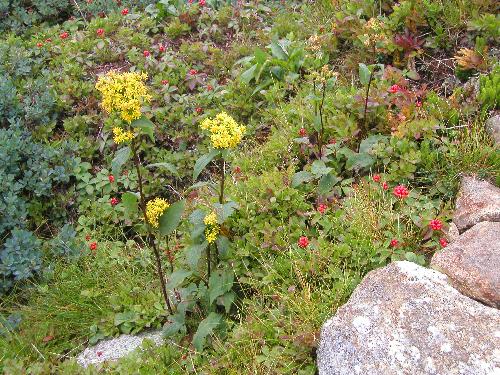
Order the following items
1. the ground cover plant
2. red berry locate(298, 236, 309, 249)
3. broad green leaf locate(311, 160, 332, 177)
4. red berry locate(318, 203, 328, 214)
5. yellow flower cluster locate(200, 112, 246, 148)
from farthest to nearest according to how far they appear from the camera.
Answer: broad green leaf locate(311, 160, 332, 177) → red berry locate(318, 203, 328, 214) → red berry locate(298, 236, 309, 249) → the ground cover plant → yellow flower cluster locate(200, 112, 246, 148)

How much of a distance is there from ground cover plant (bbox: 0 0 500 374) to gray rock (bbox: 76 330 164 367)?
3.0 inches

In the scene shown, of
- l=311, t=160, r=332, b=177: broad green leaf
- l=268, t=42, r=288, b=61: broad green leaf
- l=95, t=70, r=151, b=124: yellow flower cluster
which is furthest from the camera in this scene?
l=268, t=42, r=288, b=61: broad green leaf

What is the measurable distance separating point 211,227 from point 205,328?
68cm

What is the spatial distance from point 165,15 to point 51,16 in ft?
5.00

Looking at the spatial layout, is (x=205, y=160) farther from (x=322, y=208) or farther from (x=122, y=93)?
(x=322, y=208)

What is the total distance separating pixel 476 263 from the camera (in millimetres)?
3195

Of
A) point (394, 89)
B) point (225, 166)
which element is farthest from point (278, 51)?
point (394, 89)

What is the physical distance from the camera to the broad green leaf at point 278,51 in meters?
5.80

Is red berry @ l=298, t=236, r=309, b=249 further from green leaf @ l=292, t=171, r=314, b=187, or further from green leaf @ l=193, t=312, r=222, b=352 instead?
green leaf @ l=193, t=312, r=222, b=352

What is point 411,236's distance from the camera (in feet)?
11.9

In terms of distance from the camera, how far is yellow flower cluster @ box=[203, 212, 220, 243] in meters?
3.54

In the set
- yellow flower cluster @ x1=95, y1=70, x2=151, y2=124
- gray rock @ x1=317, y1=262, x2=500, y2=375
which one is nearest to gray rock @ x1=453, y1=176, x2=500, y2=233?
gray rock @ x1=317, y1=262, x2=500, y2=375

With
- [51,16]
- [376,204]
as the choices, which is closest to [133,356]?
[376,204]

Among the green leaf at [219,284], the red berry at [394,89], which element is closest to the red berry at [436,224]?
the green leaf at [219,284]
